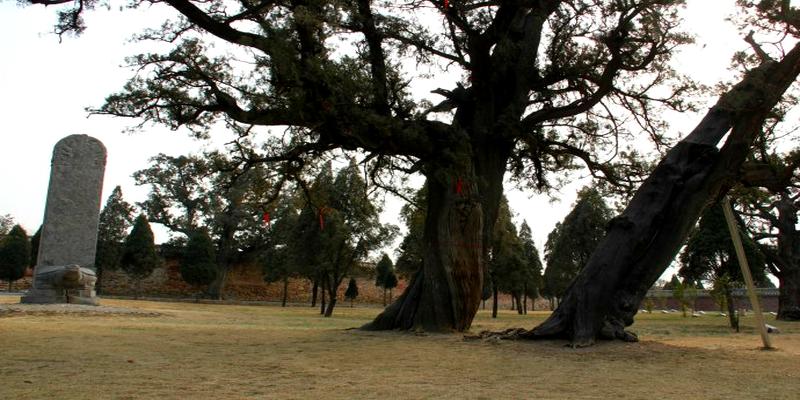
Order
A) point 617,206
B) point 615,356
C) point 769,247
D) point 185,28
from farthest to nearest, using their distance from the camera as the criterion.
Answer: point 769,247, point 617,206, point 185,28, point 615,356

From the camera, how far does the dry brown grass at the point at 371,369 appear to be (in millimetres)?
4535

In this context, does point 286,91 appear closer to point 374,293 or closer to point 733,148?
point 733,148

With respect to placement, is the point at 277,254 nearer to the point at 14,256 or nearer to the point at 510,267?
the point at 510,267

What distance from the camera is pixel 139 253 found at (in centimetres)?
4238

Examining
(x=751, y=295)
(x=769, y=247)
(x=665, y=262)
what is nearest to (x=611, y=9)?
(x=665, y=262)

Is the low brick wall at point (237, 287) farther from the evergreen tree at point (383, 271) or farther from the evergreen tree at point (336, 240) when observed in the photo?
the evergreen tree at point (336, 240)

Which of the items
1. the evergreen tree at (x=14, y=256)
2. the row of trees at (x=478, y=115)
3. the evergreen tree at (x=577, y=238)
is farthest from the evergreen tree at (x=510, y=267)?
the evergreen tree at (x=14, y=256)

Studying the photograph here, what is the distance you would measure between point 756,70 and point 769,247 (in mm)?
24723

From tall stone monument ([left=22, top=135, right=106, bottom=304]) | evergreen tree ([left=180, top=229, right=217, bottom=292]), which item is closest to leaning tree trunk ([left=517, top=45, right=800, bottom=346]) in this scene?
tall stone monument ([left=22, top=135, right=106, bottom=304])

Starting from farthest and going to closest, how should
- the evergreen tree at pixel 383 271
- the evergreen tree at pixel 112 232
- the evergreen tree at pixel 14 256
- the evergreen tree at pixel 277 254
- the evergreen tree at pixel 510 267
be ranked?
1. the evergreen tree at pixel 383 271
2. the evergreen tree at pixel 112 232
3. the evergreen tree at pixel 14 256
4. the evergreen tree at pixel 277 254
5. the evergreen tree at pixel 510 267

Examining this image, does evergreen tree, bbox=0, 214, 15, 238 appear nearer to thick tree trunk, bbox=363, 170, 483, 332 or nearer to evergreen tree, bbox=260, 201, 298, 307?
evergreen tree, bbox=260, 201, 298, 307

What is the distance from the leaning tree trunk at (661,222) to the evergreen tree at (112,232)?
129 feet

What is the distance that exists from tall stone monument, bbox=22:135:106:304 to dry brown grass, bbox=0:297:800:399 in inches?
405

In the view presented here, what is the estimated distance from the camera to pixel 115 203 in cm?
4525
